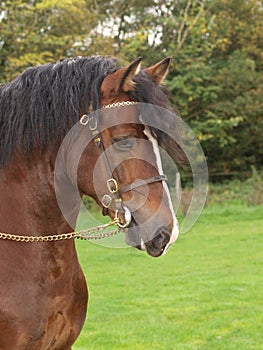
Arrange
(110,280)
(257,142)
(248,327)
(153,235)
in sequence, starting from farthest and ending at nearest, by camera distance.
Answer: (257,142), (110,280), (248,327), (153,235)

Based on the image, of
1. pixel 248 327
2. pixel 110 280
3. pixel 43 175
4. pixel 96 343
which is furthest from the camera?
pixel 110 280

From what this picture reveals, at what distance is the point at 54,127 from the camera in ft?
8.62

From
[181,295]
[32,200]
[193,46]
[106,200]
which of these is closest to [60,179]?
[32,200]

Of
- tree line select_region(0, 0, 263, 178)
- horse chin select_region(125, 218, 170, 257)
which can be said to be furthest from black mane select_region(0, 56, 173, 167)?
tree line select_region(0, 0, 263, 178)

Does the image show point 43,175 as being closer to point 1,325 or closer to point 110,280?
point 1,325

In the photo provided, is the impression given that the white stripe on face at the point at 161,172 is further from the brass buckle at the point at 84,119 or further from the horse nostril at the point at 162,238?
the brass buckle at the point at 84,119

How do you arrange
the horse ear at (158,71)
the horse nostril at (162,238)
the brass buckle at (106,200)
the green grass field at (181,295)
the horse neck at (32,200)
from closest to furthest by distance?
the horse nostril at (162,238), the brass buckle at (106,200), the horse ear at (158,71), the horse neck at (32,200), the green grass field at (181,295)

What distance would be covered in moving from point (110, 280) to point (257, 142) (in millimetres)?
14067

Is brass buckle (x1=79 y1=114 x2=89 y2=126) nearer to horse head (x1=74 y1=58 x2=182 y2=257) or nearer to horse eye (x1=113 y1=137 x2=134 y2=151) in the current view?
horse head (x1=74 y1=58 x2=182 y2=257)

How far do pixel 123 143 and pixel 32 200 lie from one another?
59 centimetres

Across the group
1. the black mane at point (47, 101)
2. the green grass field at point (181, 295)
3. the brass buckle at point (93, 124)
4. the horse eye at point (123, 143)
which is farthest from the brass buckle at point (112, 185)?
the green grass field at point (181, 295)

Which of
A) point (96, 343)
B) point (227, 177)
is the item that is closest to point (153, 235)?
point (96, 343)

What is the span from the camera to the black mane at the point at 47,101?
257 centimetres

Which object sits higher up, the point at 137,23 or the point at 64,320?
the point at 64,320
